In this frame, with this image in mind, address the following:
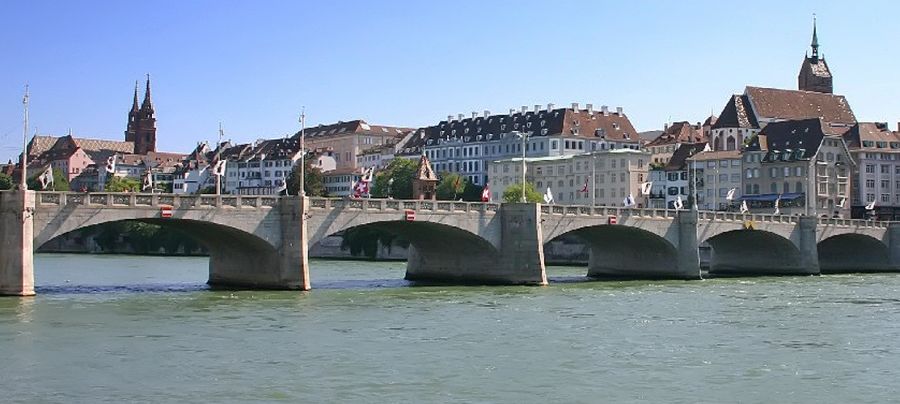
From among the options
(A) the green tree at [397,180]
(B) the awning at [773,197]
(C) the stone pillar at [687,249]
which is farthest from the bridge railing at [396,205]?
(A) the green tree at [397,180]

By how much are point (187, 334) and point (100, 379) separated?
10.1 meters

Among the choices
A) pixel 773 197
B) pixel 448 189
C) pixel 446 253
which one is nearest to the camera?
pixel 446 253

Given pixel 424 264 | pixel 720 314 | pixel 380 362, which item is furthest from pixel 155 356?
pixel 424 264

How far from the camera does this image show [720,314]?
54.7m

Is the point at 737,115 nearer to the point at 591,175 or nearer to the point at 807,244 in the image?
the point at 591,175

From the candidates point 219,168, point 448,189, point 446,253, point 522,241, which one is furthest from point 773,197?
point 219,168

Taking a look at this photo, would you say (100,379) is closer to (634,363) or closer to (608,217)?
(634,363)

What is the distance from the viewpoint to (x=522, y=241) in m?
72.4

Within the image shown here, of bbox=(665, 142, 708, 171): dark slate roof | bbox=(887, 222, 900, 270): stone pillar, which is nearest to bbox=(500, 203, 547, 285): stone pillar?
bbox=(887, 222, 900, 270): stone pillar

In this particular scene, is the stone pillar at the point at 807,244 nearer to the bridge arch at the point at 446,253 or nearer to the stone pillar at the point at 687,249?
the stone pillar at the point at 687,249

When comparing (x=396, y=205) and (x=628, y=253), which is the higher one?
(x=396, y=205)

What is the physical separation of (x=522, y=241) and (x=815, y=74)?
12321 cm

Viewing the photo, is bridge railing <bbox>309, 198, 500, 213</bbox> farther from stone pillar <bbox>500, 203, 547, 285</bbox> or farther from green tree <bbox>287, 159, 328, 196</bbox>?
green tree <bbox>287, 159, 328, 196</bbox>

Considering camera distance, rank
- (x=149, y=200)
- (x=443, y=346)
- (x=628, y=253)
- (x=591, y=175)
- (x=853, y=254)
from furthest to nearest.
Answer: (x=591, y=175)
(x=853, y=254)
(x=628, y=253)
(x=149, y=200)
(x=443, y=346)
